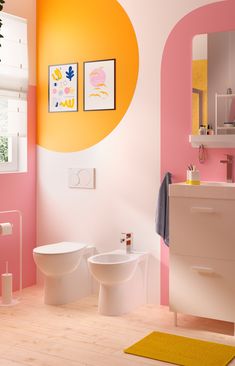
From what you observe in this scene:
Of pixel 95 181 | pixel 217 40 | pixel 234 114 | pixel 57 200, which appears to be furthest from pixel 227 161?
pixel 57 200

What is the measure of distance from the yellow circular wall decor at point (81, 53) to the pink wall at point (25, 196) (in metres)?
0.07

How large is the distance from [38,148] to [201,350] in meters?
2.31

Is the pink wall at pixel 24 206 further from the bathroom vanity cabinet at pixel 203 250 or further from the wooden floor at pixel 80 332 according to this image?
the bathroom vanity cabinet at pixel 203 250

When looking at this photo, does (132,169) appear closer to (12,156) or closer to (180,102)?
(180,102)

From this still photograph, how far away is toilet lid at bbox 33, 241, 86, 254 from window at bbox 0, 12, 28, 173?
779 millimetres

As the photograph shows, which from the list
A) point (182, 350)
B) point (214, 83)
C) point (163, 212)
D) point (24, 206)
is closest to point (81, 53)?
point (214, 83)

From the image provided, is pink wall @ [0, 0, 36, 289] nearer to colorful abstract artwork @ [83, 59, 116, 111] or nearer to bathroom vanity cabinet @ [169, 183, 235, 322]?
colorful abstract artwork @ [83, 59, 116, 111]

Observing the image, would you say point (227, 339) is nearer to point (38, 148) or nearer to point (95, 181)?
point (95, 181)

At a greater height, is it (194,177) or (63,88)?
(63,88)

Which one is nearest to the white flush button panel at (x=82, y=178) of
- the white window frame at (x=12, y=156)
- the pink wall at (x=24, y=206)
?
the pink wall at (x=24, y=206)

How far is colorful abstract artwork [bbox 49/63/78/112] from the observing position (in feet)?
14.5

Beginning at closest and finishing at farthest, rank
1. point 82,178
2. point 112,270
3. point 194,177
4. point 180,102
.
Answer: point 194,177 → point 112,270 → point 180,102 → point 82,178

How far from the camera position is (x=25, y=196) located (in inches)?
179

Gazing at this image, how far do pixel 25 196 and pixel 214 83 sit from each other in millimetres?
1869
